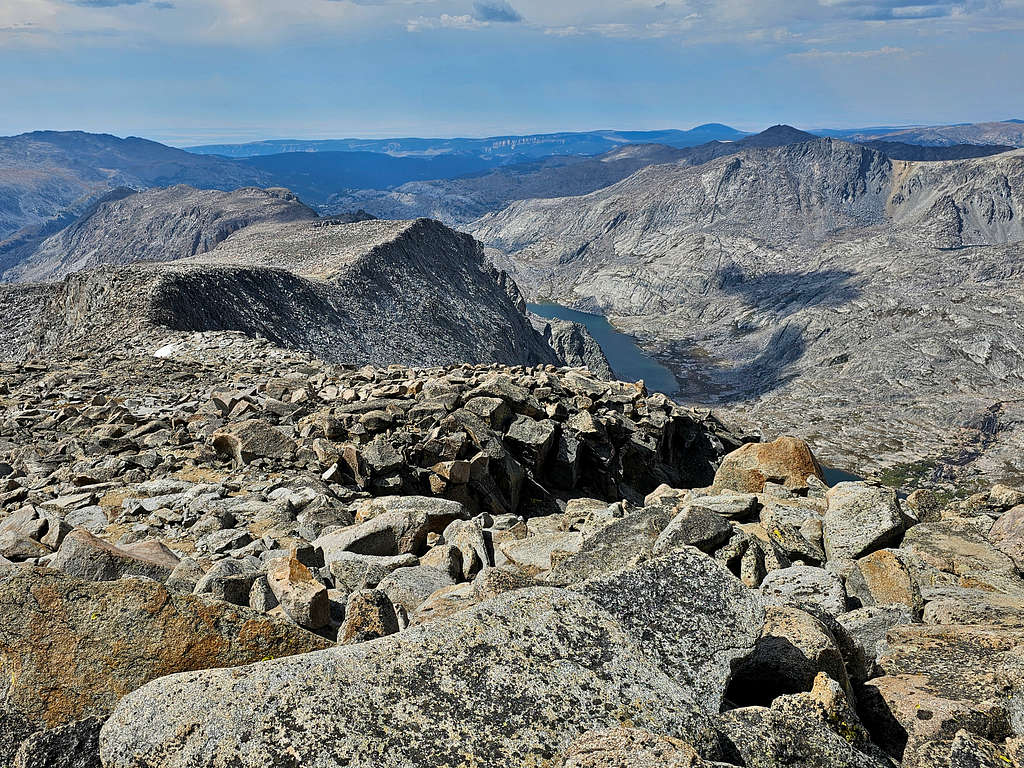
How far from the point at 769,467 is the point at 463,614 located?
10948mm

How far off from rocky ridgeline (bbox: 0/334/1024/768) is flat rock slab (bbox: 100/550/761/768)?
1 centimetres

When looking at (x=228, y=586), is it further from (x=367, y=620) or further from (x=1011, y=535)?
(x=1011, y=535)

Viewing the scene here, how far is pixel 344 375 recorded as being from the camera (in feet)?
74.6

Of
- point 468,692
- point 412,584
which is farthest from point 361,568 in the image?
point 468,692

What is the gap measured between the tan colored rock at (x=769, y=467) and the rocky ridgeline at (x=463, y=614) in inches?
2.1

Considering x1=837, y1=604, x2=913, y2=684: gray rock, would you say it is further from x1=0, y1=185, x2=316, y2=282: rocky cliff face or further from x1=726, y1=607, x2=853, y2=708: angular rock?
x1=0, y1=185, x2=316, y2=282: rocky cliff face

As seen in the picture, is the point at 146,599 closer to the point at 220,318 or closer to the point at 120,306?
the point at 120,306

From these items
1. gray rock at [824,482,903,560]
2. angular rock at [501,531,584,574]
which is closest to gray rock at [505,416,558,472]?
angular rock at [501,531,584,574]

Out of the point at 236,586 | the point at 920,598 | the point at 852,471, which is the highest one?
the point at 236,586

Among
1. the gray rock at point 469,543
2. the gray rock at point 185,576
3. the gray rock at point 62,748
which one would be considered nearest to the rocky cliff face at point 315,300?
the gray rock at point 469,543

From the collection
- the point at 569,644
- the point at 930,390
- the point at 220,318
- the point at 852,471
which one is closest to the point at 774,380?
the point at 930,390

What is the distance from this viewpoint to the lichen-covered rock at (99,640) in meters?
4.02

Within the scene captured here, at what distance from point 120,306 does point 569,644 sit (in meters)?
39.1

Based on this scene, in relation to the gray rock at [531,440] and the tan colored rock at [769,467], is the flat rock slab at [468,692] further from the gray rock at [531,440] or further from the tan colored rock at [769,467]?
the gray rock at [531,440]
